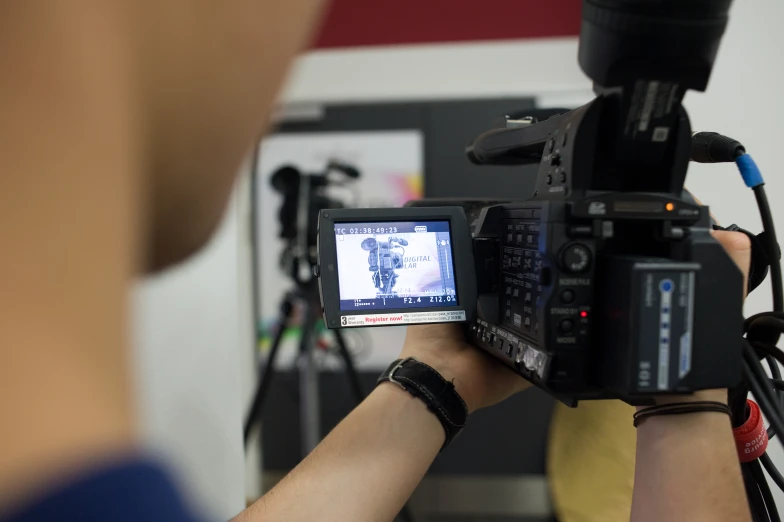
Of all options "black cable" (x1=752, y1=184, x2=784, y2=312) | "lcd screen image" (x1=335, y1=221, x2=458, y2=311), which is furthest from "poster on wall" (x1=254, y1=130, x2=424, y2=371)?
"black cable" (x1=752, y1=184, x2=784, y2=312)

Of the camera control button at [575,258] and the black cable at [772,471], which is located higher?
the camera control button at [575,258]

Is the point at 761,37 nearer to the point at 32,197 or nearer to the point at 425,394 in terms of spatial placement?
the point at 425,394

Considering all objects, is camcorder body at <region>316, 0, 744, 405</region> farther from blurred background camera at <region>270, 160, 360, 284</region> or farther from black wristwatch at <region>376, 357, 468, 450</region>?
blurred background camera at <region>270, 160, 360, 284</region>

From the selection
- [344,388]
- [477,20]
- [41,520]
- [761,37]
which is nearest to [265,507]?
[41,520]

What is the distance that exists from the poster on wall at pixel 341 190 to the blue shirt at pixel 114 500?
2.06 meters

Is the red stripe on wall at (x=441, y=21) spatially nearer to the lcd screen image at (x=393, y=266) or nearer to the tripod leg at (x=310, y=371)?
the tripod leg at (x=310, y=371)

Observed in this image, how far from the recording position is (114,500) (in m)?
0.11

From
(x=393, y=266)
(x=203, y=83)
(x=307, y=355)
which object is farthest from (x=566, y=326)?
(x=307, y=355)

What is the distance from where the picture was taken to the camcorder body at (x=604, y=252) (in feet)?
1.52

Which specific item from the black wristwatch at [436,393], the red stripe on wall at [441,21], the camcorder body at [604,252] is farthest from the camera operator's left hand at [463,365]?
the red stripe on wall at [441,21]

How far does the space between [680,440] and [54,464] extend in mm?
607

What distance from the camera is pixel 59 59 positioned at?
0.36 feet

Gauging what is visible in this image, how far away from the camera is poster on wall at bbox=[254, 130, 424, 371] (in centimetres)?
222

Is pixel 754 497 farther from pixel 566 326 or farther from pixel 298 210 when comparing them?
pixel 298 210
